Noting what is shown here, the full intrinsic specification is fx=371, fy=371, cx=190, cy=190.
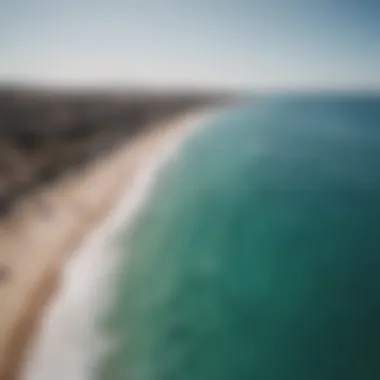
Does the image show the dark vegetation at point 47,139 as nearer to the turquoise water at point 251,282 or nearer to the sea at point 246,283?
the sea at point 246,283

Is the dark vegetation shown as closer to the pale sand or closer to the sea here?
the pale sand

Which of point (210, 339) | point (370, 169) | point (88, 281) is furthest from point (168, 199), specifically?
point (370, 169)

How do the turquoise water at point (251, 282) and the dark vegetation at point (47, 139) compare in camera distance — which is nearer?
the turquoise water at point (251, 282)

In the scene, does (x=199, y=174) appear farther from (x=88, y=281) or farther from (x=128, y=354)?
(x=128, y=354)

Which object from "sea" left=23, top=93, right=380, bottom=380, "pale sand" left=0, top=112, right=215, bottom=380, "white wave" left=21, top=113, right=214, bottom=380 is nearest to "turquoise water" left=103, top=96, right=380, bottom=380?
"sea" left=23, top=93, right=380, bottom=380

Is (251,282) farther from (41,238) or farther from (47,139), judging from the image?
(47,139)

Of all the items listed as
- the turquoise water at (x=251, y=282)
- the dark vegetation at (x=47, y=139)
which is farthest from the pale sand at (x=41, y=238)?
the turquoise water at (x=251, y=282)
